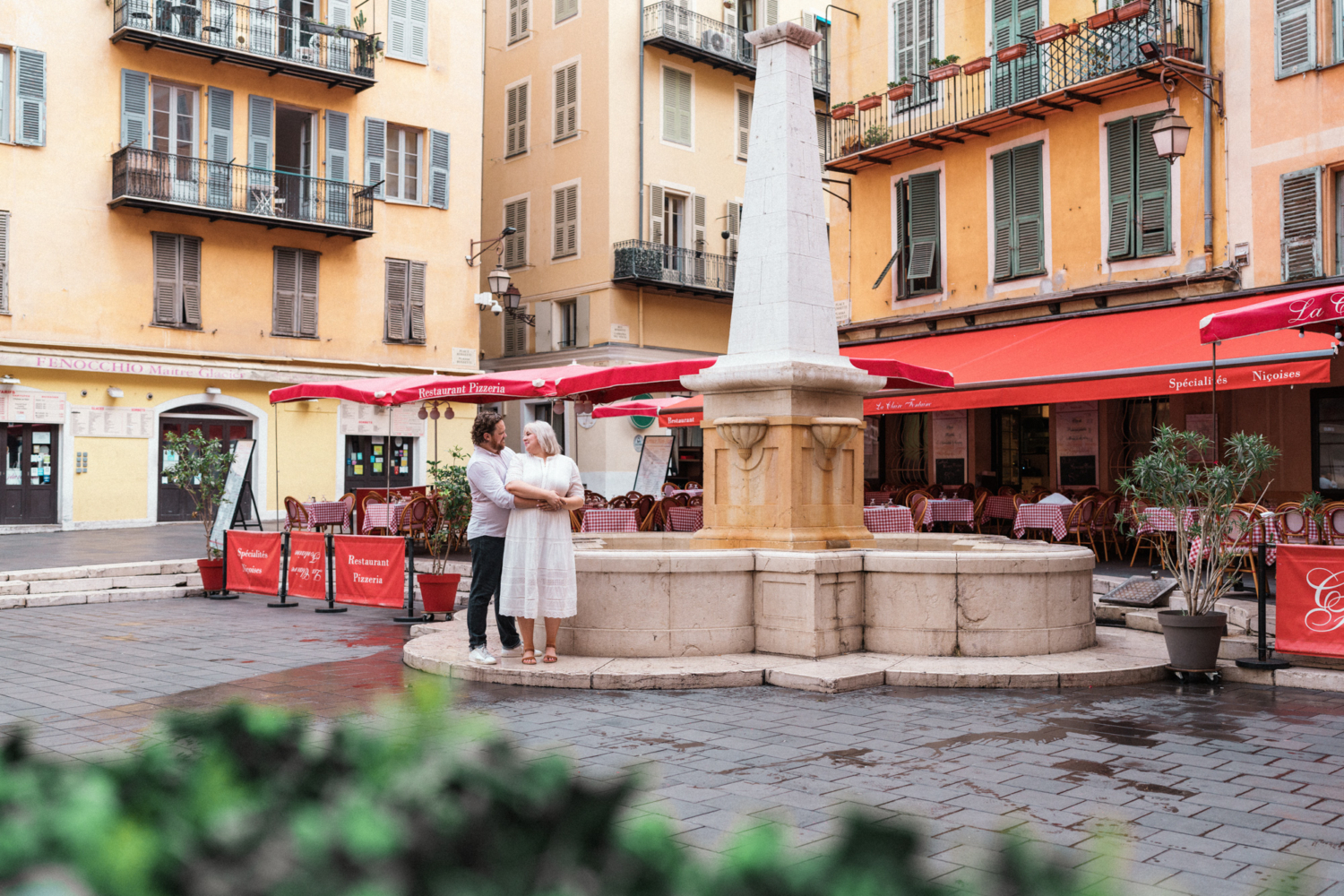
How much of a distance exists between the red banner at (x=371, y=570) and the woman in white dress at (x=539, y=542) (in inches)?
133

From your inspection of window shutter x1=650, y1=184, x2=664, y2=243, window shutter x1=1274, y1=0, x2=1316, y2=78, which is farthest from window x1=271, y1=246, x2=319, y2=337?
window shutter x1=1274, y1=0, x2=1316, y2=78

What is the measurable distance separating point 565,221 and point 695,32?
6.31m

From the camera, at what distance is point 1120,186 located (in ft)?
59.4

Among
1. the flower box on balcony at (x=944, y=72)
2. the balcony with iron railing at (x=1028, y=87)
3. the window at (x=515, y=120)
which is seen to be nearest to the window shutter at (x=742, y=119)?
the window at (x=515, y=120)

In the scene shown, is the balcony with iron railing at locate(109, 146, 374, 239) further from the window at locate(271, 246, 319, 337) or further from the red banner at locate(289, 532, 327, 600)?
the red banner at locate(289, 532, 327, 600)

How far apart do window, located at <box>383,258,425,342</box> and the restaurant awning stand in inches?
542

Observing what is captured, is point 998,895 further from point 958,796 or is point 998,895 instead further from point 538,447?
point 538,447

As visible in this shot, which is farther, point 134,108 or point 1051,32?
point 134,108

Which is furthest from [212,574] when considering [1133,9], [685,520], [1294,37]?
[1294,37]

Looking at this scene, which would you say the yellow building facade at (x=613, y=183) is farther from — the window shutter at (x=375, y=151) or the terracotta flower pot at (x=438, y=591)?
the terracotta flower pot at (x=438, y=591)

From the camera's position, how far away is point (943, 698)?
7.10 meters

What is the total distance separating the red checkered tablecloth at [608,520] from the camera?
15.3 metres

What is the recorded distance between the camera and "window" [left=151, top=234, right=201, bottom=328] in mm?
25891

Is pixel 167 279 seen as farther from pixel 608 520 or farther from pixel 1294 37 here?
pixel 1294 37
